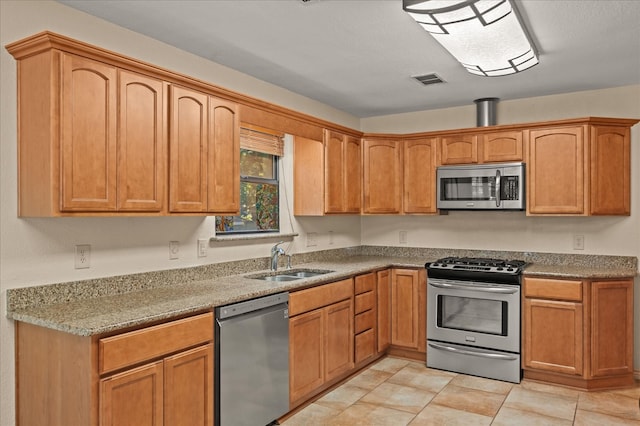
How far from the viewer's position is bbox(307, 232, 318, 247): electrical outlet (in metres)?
4.61

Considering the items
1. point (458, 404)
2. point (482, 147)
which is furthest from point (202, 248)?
point (482, 147)

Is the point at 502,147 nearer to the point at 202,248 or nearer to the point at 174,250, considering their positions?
the point at 202,248

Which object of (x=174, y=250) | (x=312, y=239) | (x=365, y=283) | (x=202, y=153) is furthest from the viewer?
(x=312, y=239)

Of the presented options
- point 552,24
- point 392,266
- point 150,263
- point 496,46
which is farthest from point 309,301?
point 552,24

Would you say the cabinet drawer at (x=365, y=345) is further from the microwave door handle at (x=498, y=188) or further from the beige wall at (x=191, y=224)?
the microwave door handle at (x=498, y=188)

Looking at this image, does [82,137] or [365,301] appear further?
[365,301]

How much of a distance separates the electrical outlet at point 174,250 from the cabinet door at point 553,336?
282cm

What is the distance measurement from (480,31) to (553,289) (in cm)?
226

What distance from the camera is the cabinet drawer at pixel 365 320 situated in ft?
13.5

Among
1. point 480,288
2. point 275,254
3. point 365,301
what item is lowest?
point 365,301

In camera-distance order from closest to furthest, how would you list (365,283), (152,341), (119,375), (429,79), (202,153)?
(119,375) → (152,341) → (202,153) → (429,79) → (365,283)

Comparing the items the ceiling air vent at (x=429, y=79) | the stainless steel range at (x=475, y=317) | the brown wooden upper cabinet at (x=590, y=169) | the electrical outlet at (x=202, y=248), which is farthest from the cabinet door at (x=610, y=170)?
the electrical outlet at (x=202, y=248)

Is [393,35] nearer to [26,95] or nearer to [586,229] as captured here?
[26,95]

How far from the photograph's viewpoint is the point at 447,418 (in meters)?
3.24
